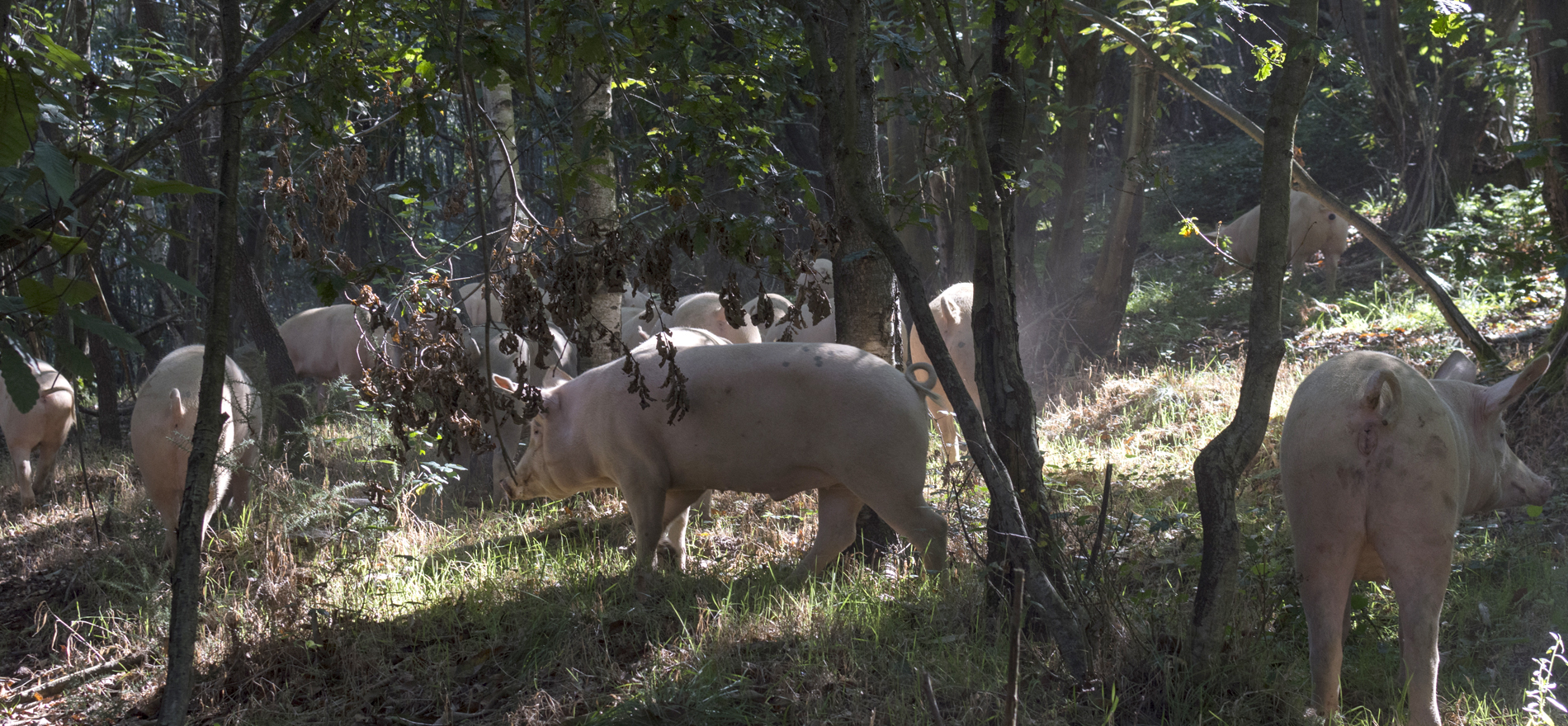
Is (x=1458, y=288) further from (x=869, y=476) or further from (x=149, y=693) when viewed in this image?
(x=149, y=693)

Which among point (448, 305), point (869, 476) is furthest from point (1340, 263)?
point (448, 305)

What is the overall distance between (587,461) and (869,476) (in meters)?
1.70

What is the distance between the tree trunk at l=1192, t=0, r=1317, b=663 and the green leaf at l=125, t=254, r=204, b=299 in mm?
3085

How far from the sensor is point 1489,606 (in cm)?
431

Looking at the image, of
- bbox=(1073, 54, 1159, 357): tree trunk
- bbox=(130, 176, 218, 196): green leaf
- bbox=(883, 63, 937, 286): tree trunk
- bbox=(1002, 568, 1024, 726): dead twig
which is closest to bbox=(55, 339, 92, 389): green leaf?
bbox=(130, 176, 218, 196): green leaf

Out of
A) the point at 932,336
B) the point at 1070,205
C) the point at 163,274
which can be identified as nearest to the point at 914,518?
the point at 932,336

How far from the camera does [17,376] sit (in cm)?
202

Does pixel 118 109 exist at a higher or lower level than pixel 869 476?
higher

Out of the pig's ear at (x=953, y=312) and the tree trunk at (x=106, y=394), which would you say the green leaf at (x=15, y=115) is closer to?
the pig's ear at (x=953, y=312)

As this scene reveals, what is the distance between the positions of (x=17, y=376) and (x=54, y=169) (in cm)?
47

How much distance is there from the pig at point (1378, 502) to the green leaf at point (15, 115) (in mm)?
3738

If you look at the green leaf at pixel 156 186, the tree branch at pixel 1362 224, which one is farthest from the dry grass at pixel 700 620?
the green leaf at pixel 156 186

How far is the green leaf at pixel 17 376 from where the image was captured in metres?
1.98

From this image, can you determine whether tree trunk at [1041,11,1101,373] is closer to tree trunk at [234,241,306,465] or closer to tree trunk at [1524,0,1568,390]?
tree trunk at [1524,0,1568,390]
